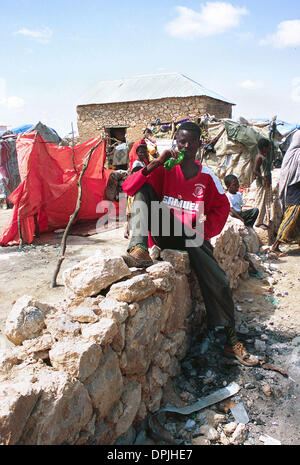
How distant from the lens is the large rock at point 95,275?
7.08ft

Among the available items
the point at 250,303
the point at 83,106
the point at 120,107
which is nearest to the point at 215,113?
the point at 120,107

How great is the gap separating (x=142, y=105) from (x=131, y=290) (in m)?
16.3

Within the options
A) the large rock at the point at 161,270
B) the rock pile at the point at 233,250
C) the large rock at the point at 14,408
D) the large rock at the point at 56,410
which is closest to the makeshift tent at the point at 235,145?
the rock pile at the point at 233,250

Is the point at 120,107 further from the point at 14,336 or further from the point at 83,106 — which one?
the point at 14,336

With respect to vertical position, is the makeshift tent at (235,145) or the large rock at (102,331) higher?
the makeshift tent at (235,145)

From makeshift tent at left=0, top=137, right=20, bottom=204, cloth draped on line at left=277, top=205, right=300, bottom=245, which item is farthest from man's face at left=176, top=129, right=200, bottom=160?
makeshift tent at left=0, top=137, right=20, bottom=204

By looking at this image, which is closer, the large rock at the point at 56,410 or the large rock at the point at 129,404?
the large rock at the point at 56,410

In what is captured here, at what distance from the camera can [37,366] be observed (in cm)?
167

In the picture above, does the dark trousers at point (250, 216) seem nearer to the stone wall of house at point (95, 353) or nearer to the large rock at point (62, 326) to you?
the stone wall of house at point (95, 353)

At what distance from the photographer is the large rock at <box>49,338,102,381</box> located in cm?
163

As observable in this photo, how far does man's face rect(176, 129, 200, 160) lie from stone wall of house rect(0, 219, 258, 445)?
0.85m

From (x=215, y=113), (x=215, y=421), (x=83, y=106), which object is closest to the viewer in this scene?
(x=215, y=421)

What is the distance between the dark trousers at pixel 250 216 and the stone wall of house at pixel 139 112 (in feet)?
36.1
